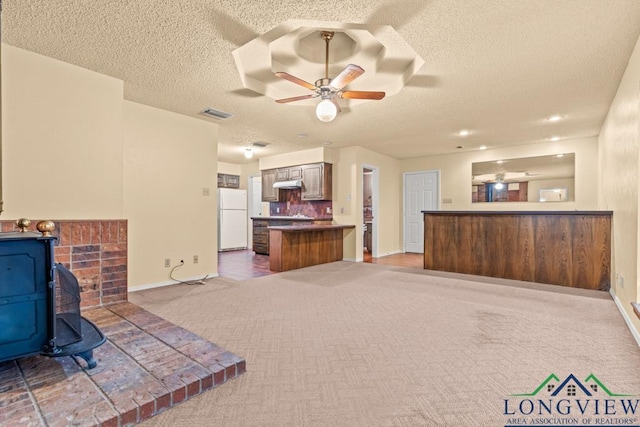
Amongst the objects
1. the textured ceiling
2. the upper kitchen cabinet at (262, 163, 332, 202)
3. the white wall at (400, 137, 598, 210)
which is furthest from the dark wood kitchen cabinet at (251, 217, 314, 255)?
the white wall at (400, 137, 598, 210)

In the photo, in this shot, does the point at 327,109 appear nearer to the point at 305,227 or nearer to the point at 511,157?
the point at 305,227

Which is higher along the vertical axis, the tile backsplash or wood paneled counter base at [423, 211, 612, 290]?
the tile backsplash

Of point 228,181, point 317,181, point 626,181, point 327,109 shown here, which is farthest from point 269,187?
point 626,181

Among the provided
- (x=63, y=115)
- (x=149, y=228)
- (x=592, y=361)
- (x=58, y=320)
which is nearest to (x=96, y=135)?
(x=63, y=115)

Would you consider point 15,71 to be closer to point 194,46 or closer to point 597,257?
point 194,46

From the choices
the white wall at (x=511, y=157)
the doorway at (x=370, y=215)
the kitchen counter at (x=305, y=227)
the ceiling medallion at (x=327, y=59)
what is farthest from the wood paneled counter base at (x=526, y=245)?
the ceiling medallion at (x=327, y=59)

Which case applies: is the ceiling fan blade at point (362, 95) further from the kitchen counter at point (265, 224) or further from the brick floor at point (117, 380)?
the kitchen counter at point (265, 224)

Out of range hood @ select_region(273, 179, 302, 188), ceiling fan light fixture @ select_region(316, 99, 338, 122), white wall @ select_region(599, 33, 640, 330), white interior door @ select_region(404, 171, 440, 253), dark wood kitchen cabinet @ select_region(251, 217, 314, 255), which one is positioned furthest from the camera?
white interior door @ select_region(404, 171, 440, 253)

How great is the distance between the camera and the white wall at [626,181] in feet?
8.20

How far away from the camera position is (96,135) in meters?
3.01

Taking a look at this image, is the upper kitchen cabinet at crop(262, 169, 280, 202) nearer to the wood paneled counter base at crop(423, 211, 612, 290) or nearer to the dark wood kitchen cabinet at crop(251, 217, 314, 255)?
the dark wood kitchen cabinet at crop(251, 217, 314, 255)

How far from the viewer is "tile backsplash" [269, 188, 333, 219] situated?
683cm

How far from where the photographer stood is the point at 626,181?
9.40ft

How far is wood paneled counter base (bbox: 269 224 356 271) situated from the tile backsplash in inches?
27.1
